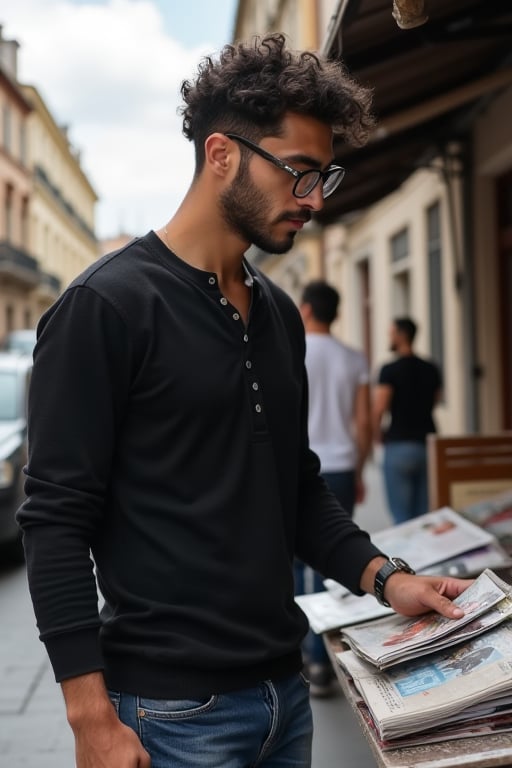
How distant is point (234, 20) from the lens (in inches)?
1171

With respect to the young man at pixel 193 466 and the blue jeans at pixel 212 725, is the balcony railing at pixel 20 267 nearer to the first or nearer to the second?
the young man at pixel 193 466

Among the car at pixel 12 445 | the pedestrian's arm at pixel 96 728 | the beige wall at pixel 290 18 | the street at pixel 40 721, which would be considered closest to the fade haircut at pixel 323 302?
the street at pixel 40 721

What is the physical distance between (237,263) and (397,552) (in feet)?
4.57

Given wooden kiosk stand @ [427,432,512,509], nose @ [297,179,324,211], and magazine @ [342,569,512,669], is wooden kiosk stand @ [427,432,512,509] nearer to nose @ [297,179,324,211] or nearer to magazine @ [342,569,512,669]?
magazine @ [342,569,512,669]

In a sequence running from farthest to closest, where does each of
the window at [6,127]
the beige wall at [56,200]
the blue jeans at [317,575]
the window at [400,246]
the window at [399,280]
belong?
the beige wall at [56,200]
the window at [6,127]
the window at [399,280]
the window at [400,246]
the blue jeans at [317,575]

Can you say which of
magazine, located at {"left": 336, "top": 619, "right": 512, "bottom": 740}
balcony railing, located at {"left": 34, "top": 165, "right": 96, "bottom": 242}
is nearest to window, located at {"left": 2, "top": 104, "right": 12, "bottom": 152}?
balcony railing, located at {"left": 34, "top": 165, "right": 96, "bottom": 242}

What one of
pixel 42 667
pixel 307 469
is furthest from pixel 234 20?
pixel 307 469

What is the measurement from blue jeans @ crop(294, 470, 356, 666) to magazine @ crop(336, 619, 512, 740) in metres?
2.91

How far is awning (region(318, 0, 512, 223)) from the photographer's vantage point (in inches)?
148

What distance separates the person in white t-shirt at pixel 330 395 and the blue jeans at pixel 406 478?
1399 mm

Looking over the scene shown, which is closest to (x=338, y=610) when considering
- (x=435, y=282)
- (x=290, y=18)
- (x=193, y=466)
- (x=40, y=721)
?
(x=193, y=466)

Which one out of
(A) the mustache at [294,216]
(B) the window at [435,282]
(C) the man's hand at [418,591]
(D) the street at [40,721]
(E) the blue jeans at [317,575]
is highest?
(B) the window at [435,282]

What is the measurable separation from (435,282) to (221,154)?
8682 mm

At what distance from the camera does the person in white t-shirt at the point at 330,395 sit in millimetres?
4805
